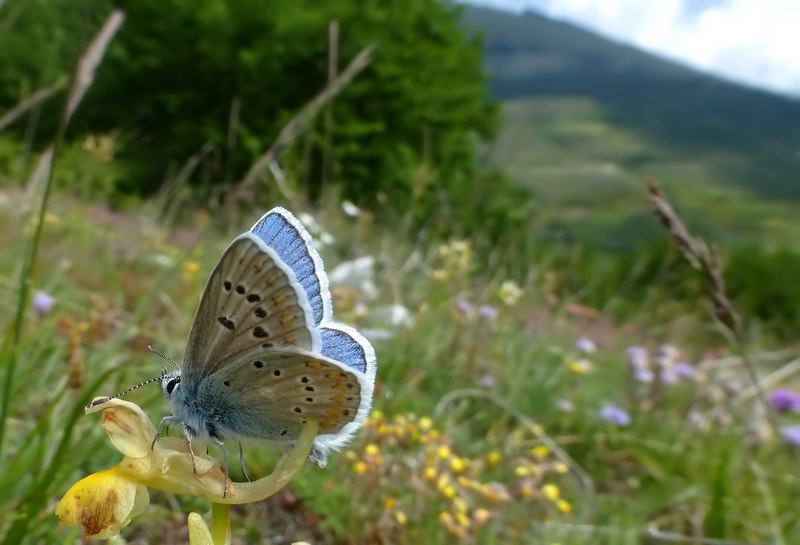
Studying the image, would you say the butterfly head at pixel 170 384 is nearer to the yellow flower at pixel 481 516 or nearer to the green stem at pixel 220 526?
the green stem at pixel 220 526

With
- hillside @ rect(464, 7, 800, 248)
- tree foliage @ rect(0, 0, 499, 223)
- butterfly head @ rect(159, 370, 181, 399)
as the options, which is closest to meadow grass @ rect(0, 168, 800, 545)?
butterfly head @ rect(159, 370, 181, 399)

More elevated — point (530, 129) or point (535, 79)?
point (530, 129)

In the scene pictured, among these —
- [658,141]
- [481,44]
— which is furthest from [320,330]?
[658,141]

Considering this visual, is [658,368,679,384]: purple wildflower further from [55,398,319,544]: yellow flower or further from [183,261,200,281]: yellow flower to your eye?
[55,398,319,544]: yellow flower

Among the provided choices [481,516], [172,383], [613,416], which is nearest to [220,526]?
[172,383]

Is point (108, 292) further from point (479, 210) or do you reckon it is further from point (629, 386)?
point (479, 210)

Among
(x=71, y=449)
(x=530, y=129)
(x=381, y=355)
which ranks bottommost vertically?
(x=381, y=355)
